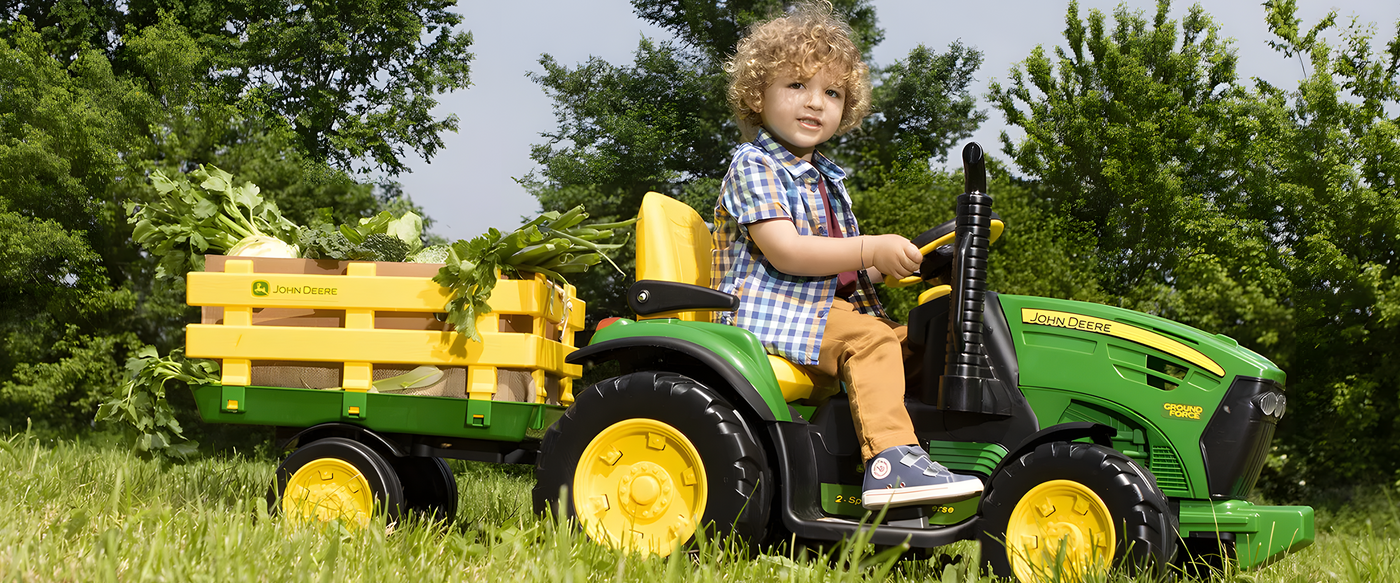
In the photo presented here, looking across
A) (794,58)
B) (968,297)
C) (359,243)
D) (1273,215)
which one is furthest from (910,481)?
(1273,215)

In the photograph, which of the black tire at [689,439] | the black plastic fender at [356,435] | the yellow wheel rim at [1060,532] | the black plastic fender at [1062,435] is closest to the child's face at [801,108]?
the black tire at [689,439]

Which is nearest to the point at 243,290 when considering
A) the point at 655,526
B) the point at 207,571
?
the point at 207,571

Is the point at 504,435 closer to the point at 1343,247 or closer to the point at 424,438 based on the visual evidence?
the point at 424,438

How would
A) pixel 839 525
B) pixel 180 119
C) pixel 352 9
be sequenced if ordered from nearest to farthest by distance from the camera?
pixel 839 525 → pixel 180 119 → pixel 352 9

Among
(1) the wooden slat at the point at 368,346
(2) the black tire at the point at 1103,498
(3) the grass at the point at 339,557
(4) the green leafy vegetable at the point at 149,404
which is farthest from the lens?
(4) the green leafy vegetable at the point at 149,404

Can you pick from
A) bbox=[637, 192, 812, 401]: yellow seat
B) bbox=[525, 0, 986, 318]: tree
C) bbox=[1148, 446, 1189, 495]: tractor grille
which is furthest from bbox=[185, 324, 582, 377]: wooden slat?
bbox=[525, 0, 986, 318]: tree

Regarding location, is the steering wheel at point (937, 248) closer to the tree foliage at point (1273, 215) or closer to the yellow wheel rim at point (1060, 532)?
the yellow wheel rim at point (1060, 532)

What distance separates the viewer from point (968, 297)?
110 inches

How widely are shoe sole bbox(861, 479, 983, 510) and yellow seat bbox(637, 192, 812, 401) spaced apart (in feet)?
1.64

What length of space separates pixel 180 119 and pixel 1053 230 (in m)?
17.5

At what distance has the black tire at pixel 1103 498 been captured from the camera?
2.56 metres

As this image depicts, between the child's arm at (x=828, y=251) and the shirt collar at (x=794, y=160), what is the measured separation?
282 mm

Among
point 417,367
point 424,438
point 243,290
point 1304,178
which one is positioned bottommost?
point 424,438

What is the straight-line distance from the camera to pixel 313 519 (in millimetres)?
3021
